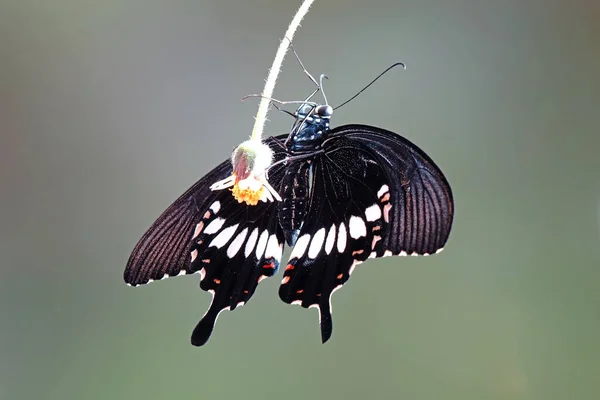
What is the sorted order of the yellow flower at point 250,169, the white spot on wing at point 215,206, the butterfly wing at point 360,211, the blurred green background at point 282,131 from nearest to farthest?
the yellow flower at point 250,169
the butterfly wing at point 360,211
the white spot on wing at point 215,206
the blurred green background at point 282,131

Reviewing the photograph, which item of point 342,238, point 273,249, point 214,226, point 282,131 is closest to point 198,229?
point 214,226

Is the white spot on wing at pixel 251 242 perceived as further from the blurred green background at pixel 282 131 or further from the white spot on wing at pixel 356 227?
the blurred green background at pixel 282 131

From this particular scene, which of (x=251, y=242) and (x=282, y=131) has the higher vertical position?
(x=282, y=131)

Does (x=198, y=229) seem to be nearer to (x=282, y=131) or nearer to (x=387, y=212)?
(x=387, y=212)

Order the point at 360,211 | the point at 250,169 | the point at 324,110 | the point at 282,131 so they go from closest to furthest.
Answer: the point at 250,169 < the point at 324,110 < the point at 360,211 < the point at 282,131

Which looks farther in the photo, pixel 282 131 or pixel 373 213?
pixel 282 131

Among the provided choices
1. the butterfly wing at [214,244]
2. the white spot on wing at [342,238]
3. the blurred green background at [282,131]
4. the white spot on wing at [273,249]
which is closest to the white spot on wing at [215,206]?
the butterfly wing at [214,244]
